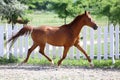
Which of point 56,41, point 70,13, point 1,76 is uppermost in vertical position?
point 70,13

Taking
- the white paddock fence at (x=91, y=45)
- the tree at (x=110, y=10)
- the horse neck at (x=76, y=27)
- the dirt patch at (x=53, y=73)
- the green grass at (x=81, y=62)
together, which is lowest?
the dirt patch at (x=53, y=73)

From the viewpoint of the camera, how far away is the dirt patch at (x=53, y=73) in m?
10.6

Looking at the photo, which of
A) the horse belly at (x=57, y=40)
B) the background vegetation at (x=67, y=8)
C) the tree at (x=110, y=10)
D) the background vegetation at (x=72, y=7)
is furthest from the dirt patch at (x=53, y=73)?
the background vegetation at (x=72, y=7)

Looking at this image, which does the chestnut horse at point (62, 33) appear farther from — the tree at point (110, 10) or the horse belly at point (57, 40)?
the tree at point (110, 10)

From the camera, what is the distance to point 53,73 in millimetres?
11352

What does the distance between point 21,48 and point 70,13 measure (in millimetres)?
8791

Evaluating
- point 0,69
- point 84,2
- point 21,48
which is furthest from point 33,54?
point 84,2

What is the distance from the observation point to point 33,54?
14391 millimetres

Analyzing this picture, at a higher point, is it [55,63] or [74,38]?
[74,38]

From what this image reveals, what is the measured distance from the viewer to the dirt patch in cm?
1056

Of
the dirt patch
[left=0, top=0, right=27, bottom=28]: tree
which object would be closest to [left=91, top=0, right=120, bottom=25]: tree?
the dirt patch

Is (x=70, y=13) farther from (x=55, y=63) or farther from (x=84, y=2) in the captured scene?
(x=55, y=63)

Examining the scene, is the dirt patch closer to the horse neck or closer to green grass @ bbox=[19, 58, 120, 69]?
green grass @ bbox=[19, 58, 120, 69]

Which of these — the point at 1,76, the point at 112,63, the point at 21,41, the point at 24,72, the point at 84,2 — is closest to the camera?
the point at 1,76
